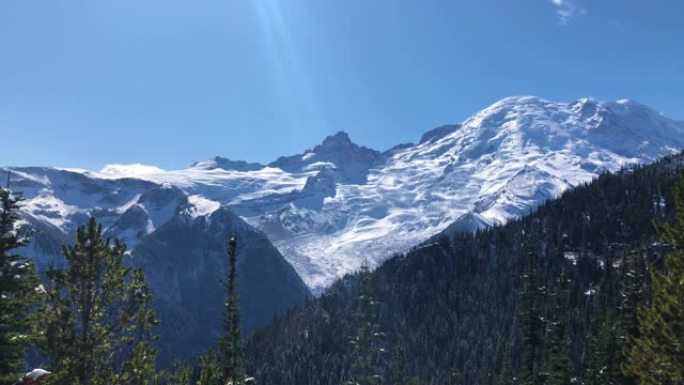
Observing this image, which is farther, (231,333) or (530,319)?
(530,319)

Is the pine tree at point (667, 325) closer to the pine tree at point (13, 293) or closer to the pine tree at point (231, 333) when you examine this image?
the pine tree at point (231, 333)

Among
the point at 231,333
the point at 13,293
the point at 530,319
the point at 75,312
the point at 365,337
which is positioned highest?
the point at 13,293

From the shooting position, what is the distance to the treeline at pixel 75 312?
22.4 meters

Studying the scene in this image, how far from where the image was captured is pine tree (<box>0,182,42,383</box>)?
21812 millimetres

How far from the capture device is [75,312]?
2497 cm

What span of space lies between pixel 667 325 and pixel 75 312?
76.1 feet

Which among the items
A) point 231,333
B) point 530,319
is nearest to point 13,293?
point 231,333

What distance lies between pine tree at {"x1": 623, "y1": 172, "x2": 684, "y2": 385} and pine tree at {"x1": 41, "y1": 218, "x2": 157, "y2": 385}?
19.8 m

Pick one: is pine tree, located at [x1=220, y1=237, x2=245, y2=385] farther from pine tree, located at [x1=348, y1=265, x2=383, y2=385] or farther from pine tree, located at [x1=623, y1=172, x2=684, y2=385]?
pine tree, located at [x1=623, y1=172, x2=684, y2=385]

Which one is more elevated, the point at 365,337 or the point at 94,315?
the point at 94,315

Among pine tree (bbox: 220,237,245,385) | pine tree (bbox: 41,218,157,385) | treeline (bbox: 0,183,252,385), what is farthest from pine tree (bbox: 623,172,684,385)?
pine tree (bbox: 41,218,157,385)

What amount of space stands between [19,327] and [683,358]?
24665 millimetres

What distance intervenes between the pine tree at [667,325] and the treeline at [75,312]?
1965cm

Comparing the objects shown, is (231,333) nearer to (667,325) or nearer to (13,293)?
(13,293)
